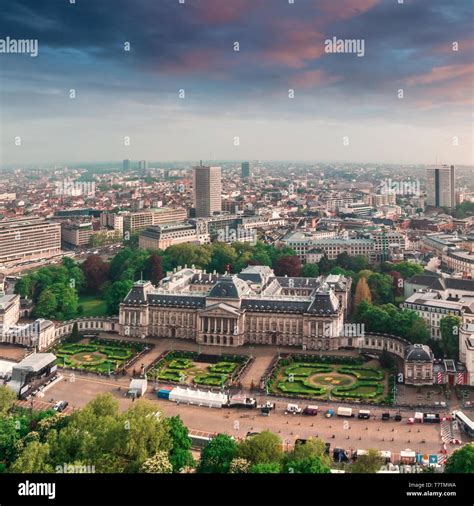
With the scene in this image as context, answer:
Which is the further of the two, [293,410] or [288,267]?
[288,267]

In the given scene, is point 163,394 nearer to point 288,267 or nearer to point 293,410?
point 293,410

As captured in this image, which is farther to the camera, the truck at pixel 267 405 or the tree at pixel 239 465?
the truck at pixel 267 405

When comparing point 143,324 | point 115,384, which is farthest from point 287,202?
point 115,384

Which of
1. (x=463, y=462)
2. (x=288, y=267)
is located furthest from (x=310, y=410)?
(x=288, y=267)

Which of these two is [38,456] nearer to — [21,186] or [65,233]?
[65,233]

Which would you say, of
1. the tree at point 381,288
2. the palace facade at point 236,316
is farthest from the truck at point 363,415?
the tree at point 381,288

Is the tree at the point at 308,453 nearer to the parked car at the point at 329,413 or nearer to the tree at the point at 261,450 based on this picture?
the tree at the point at 261,450

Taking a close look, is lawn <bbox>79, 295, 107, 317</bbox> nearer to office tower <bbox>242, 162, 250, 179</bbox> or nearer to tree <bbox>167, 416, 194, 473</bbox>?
tree <bbox>167, 416, 194, 473</bbox>
